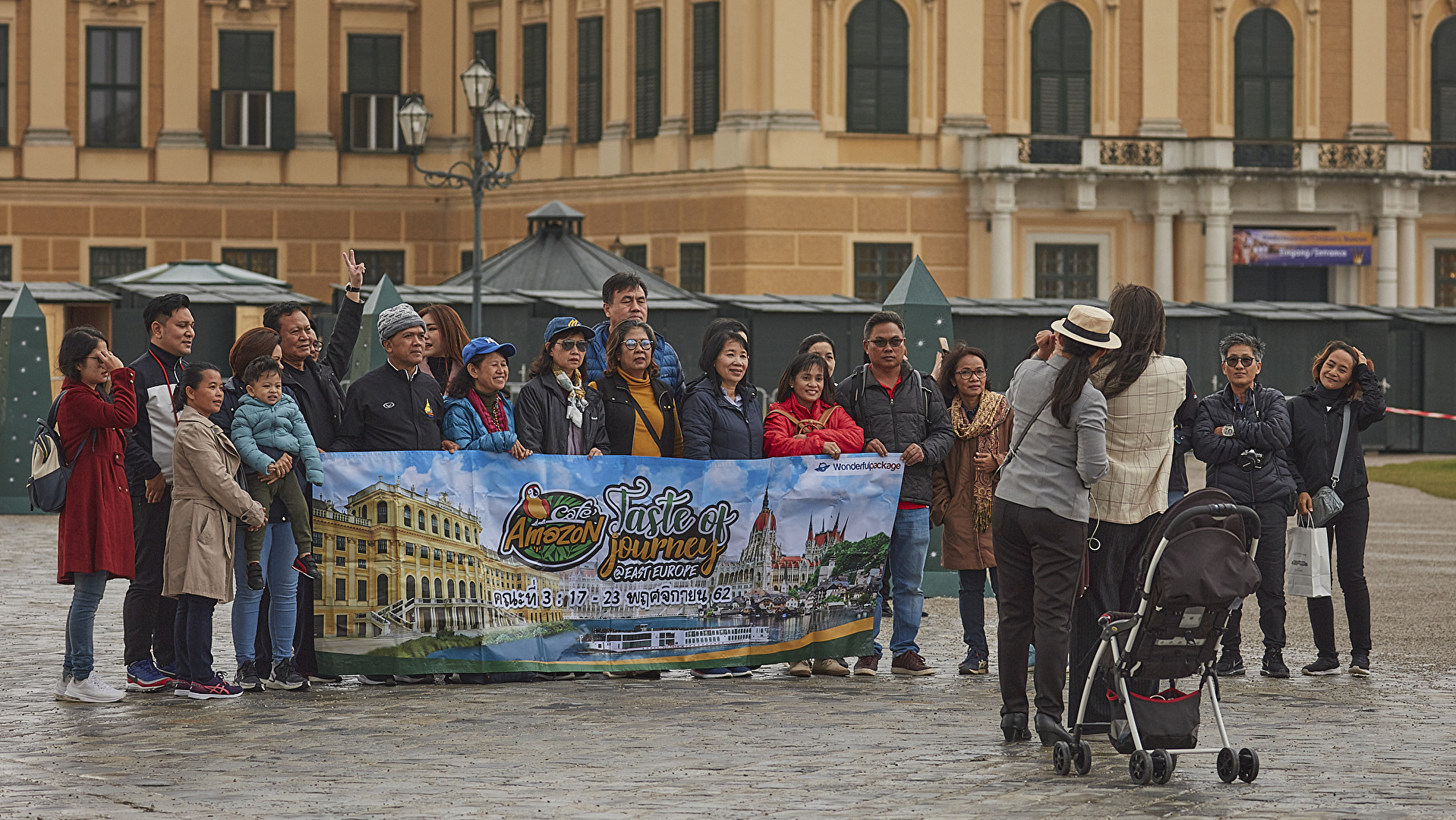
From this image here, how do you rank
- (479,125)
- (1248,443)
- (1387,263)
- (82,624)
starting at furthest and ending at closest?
(1387,263)
(479,125)
(1248,443)
(82,624)

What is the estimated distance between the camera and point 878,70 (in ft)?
123

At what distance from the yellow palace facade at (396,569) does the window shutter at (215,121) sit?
3303cm

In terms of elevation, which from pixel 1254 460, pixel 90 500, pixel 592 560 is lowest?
pixel 592 560

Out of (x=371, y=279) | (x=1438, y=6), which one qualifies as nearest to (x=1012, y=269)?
(x=1438, y=6)

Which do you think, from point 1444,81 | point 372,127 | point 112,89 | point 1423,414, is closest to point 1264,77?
point 1444,81

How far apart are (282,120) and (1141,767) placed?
119ft

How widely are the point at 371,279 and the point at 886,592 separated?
3143 centimetres

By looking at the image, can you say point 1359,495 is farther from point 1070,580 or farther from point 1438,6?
point 1438,6

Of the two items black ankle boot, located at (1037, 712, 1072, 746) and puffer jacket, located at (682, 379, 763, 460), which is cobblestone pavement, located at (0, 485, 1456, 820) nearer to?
black ankle boot, located at (1037, 712, 1072, 746)

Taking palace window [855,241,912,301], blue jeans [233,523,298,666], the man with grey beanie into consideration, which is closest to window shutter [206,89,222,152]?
palace window [855,241,912,301]

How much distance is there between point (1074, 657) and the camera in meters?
9.44

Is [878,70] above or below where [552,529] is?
above

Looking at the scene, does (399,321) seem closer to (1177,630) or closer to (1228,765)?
(1177,630)

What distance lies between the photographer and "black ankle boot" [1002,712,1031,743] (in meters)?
9.02
